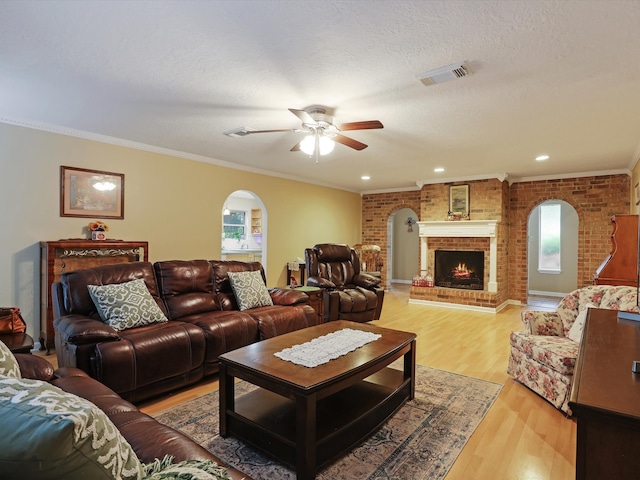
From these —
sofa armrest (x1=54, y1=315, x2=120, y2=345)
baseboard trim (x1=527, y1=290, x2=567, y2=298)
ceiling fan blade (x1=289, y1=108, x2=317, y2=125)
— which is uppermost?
ceiling fan blade (x1=289, y1=108, x2=317, y2=125)

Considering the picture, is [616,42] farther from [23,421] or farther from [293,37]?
[23,421]

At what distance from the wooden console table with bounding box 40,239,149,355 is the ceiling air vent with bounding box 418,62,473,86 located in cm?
359

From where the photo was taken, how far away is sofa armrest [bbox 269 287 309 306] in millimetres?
3899

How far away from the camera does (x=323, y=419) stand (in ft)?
6.71

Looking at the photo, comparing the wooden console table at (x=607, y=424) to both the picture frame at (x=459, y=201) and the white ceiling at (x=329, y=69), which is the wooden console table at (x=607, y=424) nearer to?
the white ceiling at (x=329, y=69)

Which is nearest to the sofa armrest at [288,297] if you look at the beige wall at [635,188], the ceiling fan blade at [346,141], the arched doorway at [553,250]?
the ceiling fan blade at [346,141]

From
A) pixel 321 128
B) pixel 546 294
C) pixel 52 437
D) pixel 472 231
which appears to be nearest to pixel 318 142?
pixel 321 128

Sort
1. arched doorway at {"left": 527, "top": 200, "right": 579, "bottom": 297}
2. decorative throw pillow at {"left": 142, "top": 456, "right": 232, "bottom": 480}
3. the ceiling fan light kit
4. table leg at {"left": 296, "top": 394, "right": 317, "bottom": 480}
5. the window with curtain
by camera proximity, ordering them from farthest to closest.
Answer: the window with curtain
arched doorway at {"left": 527, "top": 200, "right": 579, "bottom": 297}
the ceiling fan light kit
table leg at {"left": 296, "top": 394, "right": 317, "bottom": 480}
decorative throw pillow at {"left": 142, "top": 456, "right": 232, "bottom": 480}

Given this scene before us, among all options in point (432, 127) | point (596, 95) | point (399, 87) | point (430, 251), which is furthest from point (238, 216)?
point (596, 95)

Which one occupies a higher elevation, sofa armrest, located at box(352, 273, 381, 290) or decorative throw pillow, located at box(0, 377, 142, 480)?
decorative throw pillow, located at box(0, 377, 142, 480)

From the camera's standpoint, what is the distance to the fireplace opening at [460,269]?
22.0 ft

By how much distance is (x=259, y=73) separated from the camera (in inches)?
98.3

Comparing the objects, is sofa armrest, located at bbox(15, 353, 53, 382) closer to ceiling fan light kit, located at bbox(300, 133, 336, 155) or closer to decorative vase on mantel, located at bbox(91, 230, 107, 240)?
decorative vase on mantel, located at bbox(91, 230, 107, 240)

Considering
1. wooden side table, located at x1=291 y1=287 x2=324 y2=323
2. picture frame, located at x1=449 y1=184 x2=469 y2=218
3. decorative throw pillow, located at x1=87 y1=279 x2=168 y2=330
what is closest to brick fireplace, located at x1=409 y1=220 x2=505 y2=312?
picture frame, located at x1=449 y1=184 x2=469 y2=218
